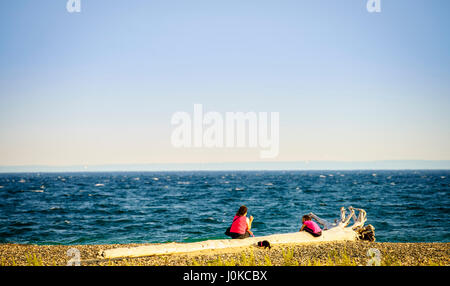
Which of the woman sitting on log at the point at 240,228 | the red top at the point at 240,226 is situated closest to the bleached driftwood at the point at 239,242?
the woman sitting on log at the point at 240,228

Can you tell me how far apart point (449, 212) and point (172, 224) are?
23322mm

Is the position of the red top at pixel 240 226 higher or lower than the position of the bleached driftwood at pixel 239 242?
higher

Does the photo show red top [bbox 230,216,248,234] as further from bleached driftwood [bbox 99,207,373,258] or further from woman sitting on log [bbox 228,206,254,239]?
bleached driftwood [bbox 99,207,373,258]

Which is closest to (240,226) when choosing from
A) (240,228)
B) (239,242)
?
(240,228)

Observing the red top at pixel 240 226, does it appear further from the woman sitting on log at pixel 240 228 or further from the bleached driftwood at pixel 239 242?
the bleached driftwood at pixel 239 242

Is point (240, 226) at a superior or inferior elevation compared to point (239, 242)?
superior

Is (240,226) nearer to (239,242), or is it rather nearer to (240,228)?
(240,228)

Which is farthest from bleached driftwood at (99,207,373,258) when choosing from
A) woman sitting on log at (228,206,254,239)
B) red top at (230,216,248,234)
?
red top at (230,216,248,234)

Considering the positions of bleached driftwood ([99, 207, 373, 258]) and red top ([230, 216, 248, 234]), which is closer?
bleached driftwood ([99, 207, 373, 258])

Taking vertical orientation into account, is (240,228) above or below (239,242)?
above

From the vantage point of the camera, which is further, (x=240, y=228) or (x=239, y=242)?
(x=240, y=228)

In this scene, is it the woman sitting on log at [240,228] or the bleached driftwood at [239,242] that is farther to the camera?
the woman sitting on log at [240,228]

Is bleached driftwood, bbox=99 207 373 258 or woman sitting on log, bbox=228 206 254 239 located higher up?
woman sitting on log, bbox=228 206 254 239

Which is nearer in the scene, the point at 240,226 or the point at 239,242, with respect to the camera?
the point at 239,242
